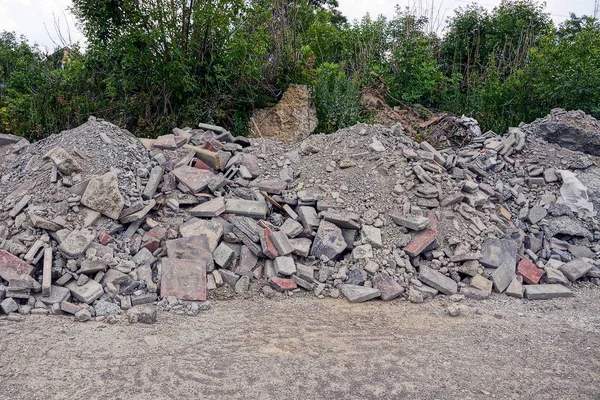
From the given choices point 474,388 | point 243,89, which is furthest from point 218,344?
point 243,89

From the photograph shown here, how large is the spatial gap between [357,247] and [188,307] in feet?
6.29

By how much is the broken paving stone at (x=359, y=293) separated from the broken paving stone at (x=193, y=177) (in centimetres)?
214

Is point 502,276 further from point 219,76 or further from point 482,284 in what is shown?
point 219,76

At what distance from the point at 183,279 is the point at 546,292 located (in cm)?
378

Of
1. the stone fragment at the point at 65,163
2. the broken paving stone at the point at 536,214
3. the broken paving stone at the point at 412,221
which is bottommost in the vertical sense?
the broken paving stone at the point at 412,221

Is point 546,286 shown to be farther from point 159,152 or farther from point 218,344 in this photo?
point 159,152

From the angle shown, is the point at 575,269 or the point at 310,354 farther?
the point at 575,269

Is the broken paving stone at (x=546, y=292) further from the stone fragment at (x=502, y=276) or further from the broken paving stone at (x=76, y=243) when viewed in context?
the broken paving stone at (x=76, y=243)

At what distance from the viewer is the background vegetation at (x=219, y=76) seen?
8227 mm

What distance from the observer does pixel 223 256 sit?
5.09m

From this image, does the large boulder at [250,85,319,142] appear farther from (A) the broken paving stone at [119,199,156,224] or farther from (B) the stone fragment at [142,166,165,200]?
(A) the broken paving stone at [119,199,156,224]

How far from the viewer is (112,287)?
4516 millimetres

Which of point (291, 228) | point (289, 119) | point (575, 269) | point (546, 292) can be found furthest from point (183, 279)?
point (289, 119)

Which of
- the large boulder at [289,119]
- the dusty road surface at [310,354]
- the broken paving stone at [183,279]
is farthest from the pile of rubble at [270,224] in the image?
the large boulder at [289,119]
